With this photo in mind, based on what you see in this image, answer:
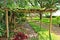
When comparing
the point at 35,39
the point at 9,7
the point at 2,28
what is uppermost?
the point at 9,7

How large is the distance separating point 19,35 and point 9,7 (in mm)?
2037

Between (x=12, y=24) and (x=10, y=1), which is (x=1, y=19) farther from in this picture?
(x=10, y=1)

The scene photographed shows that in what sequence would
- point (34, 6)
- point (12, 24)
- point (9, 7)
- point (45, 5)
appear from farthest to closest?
point (12, 24) < point (45, 5) < point (34, 6) < point (9, 7)

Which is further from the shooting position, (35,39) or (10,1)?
(35,39)

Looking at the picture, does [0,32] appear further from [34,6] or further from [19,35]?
[34,6]

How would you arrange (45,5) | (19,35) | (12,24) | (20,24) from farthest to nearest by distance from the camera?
(20,24), (12,24), (45,5), (19,35)

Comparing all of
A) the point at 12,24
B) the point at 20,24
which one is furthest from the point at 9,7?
the point at 20,24

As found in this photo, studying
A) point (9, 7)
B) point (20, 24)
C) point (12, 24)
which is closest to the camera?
point (9, 7)

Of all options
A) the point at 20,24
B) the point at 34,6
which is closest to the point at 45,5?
the point at 34,6

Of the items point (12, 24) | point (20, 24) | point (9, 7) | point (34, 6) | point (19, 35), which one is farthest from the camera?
point (20, 24)

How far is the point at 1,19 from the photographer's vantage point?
404 inches

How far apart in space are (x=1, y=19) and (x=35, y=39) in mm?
2546

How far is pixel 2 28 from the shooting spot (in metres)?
9.19

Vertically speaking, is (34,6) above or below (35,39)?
above
